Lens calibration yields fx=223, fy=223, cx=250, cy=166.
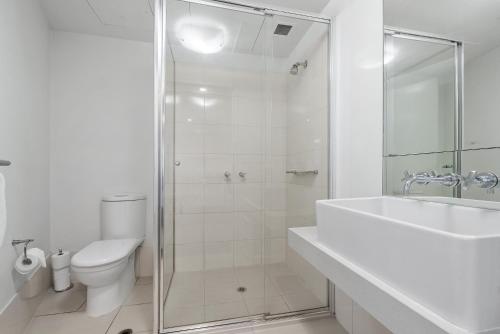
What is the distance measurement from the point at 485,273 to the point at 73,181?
2.48 meters

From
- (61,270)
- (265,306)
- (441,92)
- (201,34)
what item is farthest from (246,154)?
(61,270)

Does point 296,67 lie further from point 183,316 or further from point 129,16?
point 183,316

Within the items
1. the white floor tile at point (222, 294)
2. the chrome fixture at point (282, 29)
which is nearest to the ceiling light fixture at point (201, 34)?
the chrome fixture at point (282, 29)

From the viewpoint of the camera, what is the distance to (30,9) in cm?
150

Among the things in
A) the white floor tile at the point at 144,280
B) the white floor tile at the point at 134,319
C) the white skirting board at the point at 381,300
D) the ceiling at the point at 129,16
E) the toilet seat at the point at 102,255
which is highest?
the ceiling at the point at 129,16

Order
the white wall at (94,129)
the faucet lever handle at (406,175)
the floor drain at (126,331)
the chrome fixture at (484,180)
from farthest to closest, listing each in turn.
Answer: the white wall at (94,129), the floor drain at (126,331), the faucet lever handle at (406,175), the chrome fixture at (484,180)

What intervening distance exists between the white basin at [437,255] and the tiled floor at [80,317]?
4.53ft

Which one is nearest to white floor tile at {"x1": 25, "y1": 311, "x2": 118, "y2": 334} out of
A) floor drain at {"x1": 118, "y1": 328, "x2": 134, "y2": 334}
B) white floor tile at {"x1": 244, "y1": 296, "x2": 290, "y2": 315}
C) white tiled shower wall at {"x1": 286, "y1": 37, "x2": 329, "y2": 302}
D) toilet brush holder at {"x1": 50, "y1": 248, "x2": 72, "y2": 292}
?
floor drain at {"x1": 118, "y1": 328, "x2": 134, "y2": 334}

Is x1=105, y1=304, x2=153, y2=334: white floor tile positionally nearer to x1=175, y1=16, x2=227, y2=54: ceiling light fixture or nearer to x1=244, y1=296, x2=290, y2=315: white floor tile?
x1=244, y1=296, x2=290, y2=315: white floor tile

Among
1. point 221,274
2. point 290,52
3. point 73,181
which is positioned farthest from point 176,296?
point 290,52

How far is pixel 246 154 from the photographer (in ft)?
5.80

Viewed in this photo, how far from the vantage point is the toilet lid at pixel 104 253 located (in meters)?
1.39

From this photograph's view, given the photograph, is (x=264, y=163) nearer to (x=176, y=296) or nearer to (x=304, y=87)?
(x=304, y=87)

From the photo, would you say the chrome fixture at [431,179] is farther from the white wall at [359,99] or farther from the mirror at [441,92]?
the white wall at [359,99]
